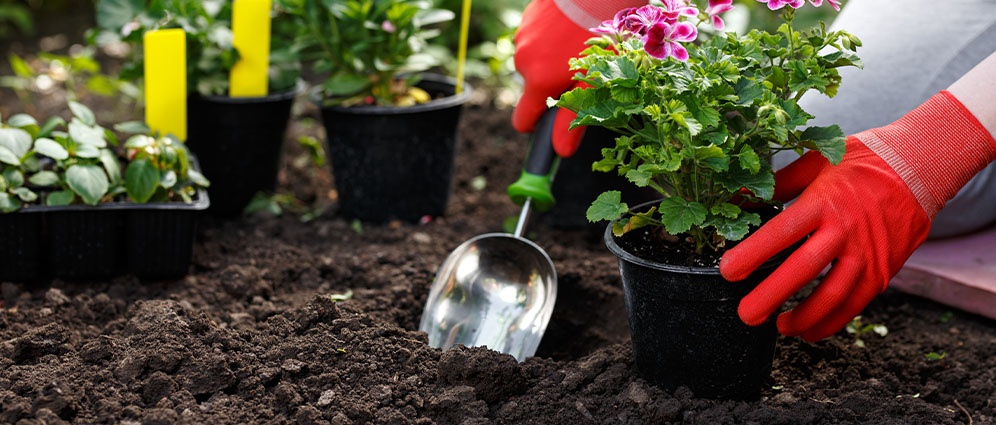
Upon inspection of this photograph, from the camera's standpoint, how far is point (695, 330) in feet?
4.47

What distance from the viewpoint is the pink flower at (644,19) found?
1.20 meters

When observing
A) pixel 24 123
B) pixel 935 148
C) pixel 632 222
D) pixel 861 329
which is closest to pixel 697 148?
pixel 632 222

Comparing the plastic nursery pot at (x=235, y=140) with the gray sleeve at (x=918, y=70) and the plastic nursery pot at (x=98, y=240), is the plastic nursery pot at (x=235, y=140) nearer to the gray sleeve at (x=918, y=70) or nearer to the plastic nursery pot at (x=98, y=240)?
the plastic nursery pot at (x=98, y=240)

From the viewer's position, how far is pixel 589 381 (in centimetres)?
150

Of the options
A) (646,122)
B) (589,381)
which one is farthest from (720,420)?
(646,122)

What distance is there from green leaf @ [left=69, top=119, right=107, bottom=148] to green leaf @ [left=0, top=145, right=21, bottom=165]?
0.41 ft

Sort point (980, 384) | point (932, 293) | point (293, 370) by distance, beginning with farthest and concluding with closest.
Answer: point (932, 293) < point (980, 384) < point (293, 370)

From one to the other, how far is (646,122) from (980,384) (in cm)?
86

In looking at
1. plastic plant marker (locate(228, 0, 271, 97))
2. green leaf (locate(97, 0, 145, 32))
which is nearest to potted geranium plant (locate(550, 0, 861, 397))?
plastic plant marker (locate(228, 0, 271, 97))

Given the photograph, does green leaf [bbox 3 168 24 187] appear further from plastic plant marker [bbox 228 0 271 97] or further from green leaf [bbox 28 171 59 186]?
plastic plant marker [bbox 228 0 271 97]

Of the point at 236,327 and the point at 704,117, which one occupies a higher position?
the point at 704,117

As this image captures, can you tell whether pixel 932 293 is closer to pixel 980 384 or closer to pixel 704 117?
pixel 980 384

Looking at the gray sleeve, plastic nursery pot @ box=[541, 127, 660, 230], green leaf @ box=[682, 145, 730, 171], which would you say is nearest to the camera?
green leaf @ box=[682, 145, 730, 171]

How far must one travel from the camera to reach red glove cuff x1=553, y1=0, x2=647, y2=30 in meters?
1.72
